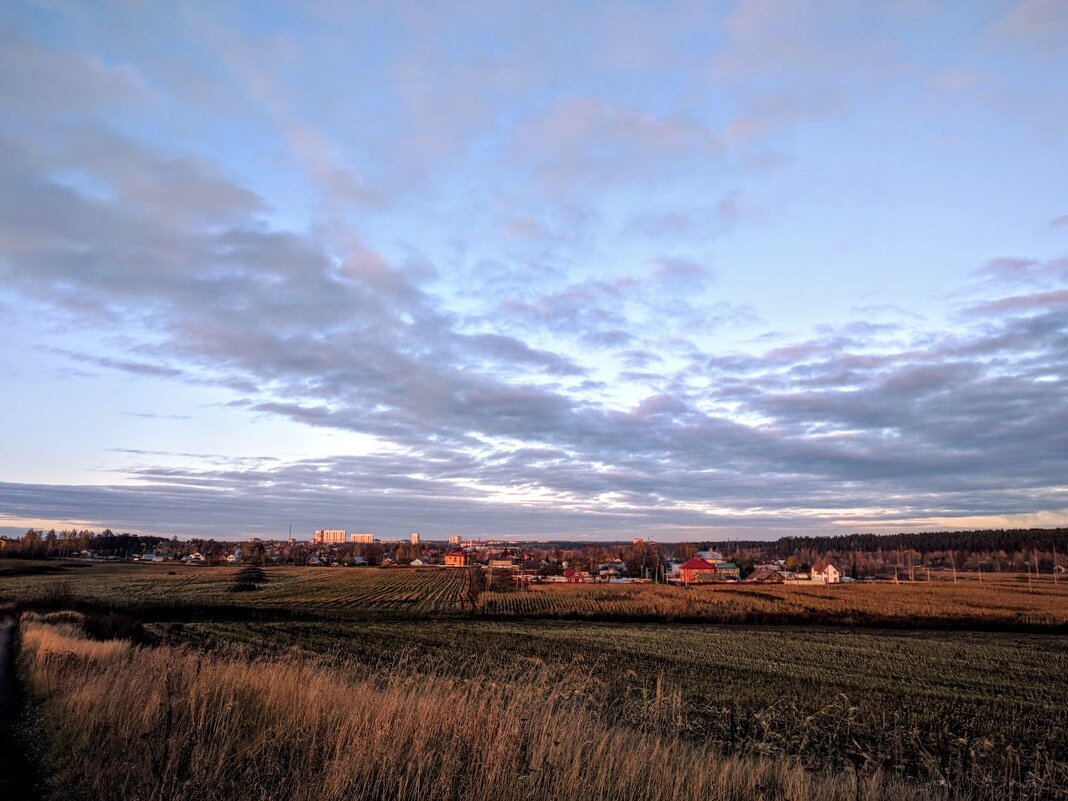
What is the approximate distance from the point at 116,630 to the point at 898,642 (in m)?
40.8

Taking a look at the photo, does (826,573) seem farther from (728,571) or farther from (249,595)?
(249,595)

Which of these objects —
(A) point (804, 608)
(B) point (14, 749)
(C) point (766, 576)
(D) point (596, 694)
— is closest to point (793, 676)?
(D) point (596, 694)

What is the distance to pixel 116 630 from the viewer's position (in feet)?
93.2

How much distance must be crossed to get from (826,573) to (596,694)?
497 feet

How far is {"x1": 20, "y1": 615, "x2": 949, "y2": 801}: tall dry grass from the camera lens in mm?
5672

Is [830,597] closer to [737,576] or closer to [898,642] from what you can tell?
[898,642]

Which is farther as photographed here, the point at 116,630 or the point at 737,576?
the point at 737,576

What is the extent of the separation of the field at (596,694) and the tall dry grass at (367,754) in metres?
0.04

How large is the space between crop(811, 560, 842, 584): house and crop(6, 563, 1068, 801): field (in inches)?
3200

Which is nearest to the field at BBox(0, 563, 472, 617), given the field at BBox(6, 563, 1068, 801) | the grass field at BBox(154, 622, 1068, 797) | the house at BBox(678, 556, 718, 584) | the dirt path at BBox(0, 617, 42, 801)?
the field at BBox(6, 563, 1068, 801)

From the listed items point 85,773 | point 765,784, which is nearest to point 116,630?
point 85,773

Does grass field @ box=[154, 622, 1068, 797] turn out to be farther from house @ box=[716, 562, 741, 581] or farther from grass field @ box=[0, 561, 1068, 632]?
house @ box=[716, 562, 741, 581]

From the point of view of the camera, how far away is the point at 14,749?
9648mm

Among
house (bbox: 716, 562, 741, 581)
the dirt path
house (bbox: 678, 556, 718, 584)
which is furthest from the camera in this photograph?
house (bbox: 716, 562, 741, 581)
